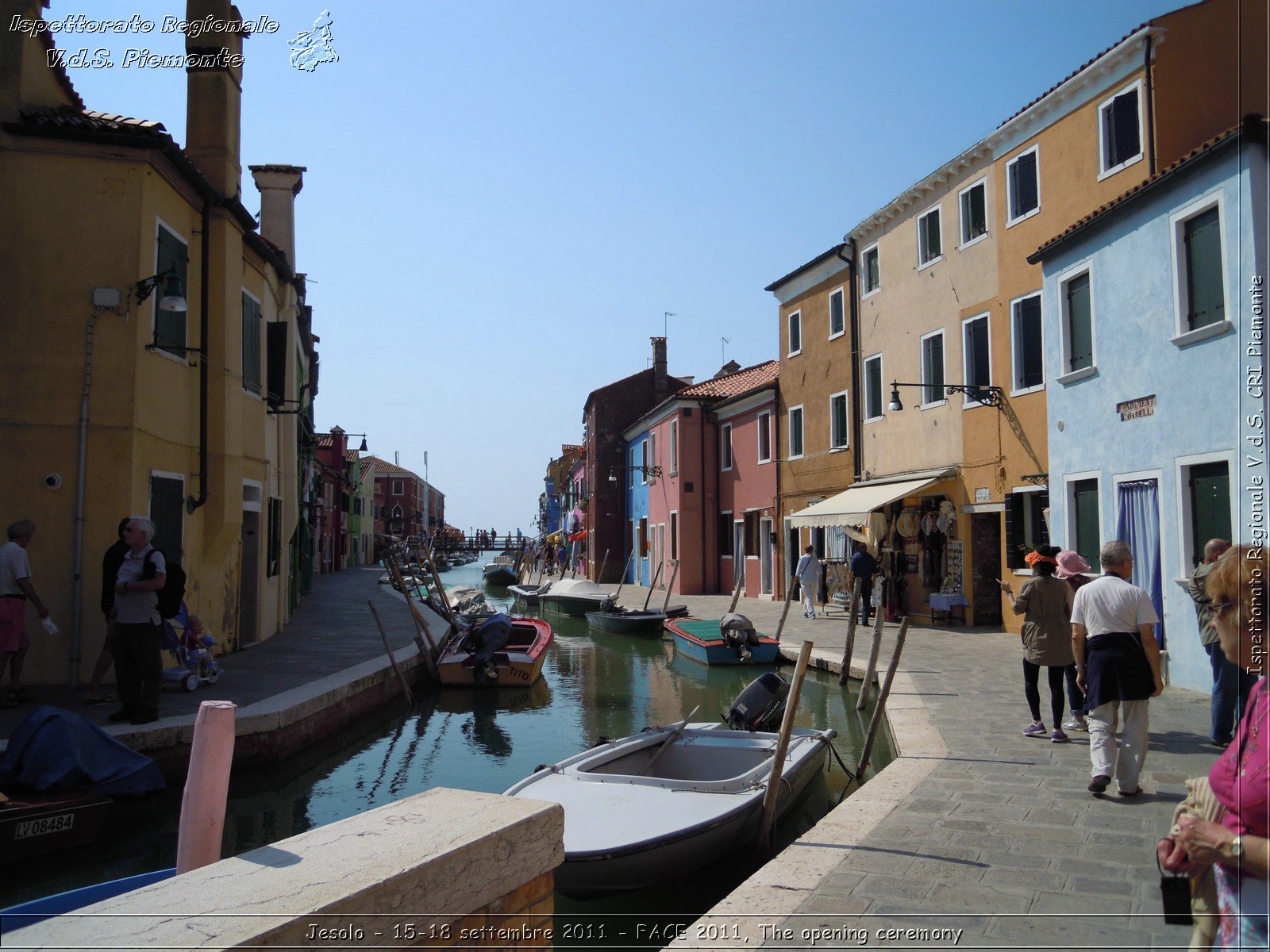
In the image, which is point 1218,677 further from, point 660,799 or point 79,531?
point 79,531

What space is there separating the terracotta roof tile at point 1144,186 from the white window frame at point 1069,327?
0.44 metres

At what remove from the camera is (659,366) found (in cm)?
4053

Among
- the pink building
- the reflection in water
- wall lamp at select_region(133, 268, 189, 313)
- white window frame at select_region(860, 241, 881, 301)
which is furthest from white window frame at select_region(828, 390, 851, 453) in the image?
wall lamp at select_region(133, 268, 189, 313)

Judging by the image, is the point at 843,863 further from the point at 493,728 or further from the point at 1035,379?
the point at 1035,379

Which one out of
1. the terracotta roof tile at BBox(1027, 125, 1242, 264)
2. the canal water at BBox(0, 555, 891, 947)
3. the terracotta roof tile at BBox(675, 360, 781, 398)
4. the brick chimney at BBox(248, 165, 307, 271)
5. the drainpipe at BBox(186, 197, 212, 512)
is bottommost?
the canal water at BBox(0, 555, 891, 947)

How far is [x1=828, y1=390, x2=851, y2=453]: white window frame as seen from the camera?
21.2 m

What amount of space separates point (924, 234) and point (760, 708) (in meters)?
12.6

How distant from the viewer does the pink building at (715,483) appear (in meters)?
26.4

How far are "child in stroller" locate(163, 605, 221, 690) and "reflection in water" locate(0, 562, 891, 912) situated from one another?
1.54 meters

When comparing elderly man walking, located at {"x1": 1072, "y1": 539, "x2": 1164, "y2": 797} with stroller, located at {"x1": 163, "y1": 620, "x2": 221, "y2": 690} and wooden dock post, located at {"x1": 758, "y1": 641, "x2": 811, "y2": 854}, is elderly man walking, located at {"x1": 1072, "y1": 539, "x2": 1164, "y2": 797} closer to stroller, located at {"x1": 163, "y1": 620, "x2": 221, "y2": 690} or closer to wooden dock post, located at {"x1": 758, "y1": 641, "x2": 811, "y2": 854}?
wooden dock post, located at {"x1": 758, "y1": 641, "x2": 811, "y2": 854}

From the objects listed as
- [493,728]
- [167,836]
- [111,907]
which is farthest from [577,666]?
[111,907]

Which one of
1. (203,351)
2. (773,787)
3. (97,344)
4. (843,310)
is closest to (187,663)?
(97,344)

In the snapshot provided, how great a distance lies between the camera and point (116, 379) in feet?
32.1

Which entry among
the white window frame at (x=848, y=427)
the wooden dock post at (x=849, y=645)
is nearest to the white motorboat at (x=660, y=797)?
the wooden dock post at (x=849, y=645)
